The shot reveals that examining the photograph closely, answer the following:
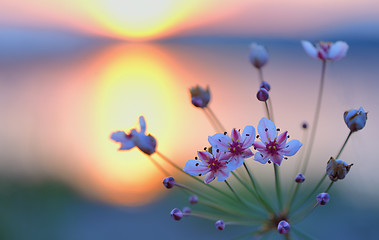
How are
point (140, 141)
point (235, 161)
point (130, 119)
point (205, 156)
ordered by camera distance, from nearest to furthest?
point (235, 161) < point (205, 156) < point (140, 141) < point (130, 119)

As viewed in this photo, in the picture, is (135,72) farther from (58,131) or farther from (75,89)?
(58,131)

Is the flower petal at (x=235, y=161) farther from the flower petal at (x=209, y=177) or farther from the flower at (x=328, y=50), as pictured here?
the flower at (x=328, y=50)

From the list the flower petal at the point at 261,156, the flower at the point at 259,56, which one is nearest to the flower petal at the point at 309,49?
the flower at the point at 259,56

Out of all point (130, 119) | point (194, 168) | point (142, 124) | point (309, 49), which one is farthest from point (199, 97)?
point (130, 119)

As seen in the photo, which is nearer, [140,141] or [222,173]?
[222,173]

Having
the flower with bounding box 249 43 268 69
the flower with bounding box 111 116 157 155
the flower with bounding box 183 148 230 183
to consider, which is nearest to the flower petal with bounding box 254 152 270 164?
the flower with bounding box 183 148 230 183

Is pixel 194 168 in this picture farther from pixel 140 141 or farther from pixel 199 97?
pixel 199 97
